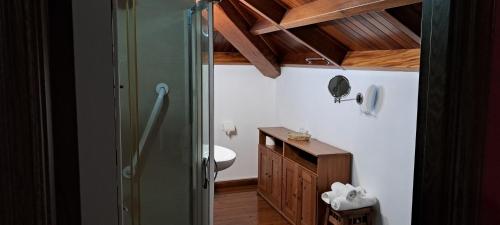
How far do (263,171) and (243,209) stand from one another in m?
0.55

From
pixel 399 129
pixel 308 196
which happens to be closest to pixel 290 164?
pixel 308 196

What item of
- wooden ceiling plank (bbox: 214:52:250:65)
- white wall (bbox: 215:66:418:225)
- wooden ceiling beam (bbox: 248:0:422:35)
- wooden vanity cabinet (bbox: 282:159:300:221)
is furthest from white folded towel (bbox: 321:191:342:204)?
wooden ceiling plank (bbox: 214:52:250:65)

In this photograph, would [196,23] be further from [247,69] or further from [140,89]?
[247,69]

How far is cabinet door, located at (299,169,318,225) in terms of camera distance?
3424mm

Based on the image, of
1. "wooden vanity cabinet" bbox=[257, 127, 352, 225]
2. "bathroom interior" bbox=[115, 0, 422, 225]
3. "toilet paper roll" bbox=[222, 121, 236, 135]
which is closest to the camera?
"bathroom interior" bbox=[115, 0, 422, 225]

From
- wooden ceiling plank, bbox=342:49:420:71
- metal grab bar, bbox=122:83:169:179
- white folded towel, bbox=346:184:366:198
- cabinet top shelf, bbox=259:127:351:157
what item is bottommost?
white folded towel, bbox=346:184:366:198

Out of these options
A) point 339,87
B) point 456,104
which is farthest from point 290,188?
point 456,104

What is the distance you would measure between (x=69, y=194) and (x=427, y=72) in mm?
781

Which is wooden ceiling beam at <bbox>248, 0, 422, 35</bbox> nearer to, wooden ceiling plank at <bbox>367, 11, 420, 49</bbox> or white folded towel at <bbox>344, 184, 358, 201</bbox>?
wooden ceiling plank at <bbox>367, 11, 420, 49</bbox>

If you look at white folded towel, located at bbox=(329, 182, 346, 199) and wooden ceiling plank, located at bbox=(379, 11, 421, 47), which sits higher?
wooden ceiling plank, located at bbox=(379, 11, 421, 47)

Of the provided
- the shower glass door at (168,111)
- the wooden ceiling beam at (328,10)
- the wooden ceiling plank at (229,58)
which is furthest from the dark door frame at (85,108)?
the wooden ceiling plank at (229,58)

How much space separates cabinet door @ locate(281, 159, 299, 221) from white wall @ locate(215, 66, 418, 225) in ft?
1.46

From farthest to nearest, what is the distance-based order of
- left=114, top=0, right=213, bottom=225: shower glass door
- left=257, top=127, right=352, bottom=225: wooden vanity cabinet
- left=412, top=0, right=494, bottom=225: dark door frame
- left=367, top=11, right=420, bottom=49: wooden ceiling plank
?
1. left=257, top=127, right=352, bottom=225: wooden vanity cabinet
2. left=367, top=11, right=420, bottom=49: wooden ceiling plank
3. left=114, top=0, right=213, bottom=225: shower glass door
4. left=412, top=0, right=494, bottom=225: dark door frame

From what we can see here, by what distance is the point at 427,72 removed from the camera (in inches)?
35.1
